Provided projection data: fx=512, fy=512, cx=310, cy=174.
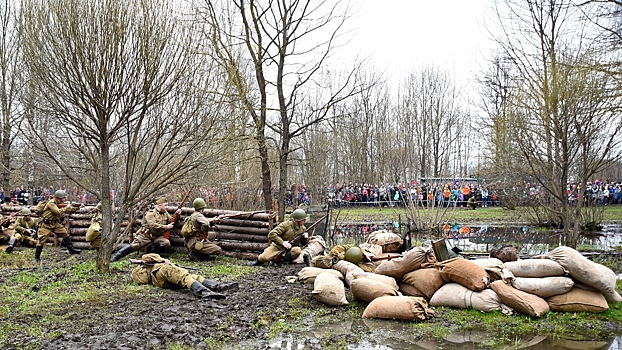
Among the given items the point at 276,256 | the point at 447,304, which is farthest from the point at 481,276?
the point at 276,256

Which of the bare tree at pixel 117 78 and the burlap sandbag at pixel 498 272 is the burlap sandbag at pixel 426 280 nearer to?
the burlap sandbag at pixel 498 272

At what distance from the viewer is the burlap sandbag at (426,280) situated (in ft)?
24.6

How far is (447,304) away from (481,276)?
630mm

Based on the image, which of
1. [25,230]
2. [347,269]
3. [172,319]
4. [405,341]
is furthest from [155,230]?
[405,341]

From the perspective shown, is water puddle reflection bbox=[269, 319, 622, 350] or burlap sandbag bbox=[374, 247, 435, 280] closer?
water puddle reflection bbox=[269, 319, 622, 350]

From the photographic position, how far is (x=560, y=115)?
11414mm

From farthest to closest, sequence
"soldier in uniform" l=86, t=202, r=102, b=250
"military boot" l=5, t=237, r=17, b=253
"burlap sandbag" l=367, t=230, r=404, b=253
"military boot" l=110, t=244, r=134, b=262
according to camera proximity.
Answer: "military boot" l=5, t=237, r=17, b=253 → "soldier in uniform" l=86, t=202, r=102, b=250 → "military boot" l=110, t=244, r=134, b=262 → "burlap sandbag" l=367, t=230, r=404, b=253

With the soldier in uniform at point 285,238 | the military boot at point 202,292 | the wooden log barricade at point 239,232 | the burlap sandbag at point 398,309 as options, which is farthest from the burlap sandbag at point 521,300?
the wooden log barricade at point 239,232

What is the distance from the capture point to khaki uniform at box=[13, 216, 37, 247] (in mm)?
14320

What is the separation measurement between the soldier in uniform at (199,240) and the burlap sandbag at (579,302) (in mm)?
7338

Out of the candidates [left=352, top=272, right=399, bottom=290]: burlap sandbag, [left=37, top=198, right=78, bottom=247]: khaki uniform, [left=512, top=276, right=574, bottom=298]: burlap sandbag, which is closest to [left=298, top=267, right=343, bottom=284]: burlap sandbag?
[left=352, top=272, right=399, bottom=290]: burlap sandbag

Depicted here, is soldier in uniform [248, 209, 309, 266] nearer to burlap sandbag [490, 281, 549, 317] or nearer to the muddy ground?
the muddy ground

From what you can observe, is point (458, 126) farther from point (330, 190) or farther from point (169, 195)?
point (169, 195)

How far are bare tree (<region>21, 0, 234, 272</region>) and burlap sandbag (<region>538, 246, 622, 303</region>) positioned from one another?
6.01m
